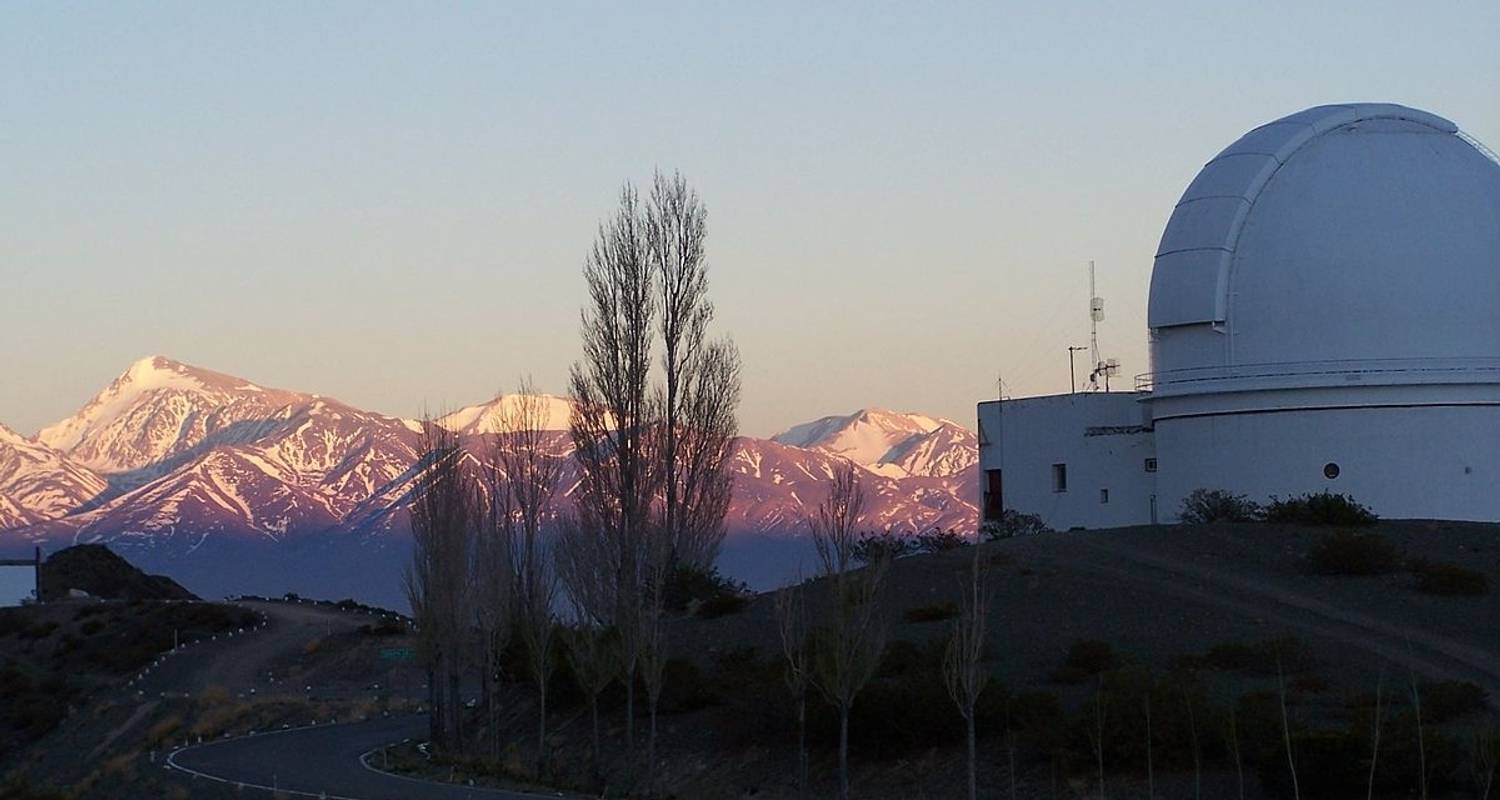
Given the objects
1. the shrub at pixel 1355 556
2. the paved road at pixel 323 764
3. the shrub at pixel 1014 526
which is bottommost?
the paved road at pixel 323 764

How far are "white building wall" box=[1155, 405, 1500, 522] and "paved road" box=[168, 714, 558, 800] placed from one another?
17.2 metres

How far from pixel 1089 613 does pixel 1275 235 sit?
1356 cm

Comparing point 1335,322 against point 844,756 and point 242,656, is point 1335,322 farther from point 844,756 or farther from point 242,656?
point 242,656

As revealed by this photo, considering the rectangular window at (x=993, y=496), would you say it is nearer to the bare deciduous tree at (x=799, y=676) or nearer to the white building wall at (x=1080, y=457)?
the white building wall at (x=1080, y=457)

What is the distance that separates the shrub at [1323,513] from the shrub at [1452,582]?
5.16 metres

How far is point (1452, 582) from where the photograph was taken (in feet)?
97.3

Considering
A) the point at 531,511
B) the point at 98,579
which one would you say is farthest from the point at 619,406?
the point at 98,579

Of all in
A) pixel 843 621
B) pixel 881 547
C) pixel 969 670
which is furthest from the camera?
pixel 881 547

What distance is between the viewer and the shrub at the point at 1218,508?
38.2 meters

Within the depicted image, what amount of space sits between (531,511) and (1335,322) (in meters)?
16.1

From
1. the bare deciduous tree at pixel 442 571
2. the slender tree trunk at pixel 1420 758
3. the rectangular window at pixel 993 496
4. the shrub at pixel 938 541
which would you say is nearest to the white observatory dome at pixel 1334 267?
the rectangular window at pixel 993 496

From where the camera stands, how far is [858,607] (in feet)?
76.0

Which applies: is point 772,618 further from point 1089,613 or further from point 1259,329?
point 1259,329

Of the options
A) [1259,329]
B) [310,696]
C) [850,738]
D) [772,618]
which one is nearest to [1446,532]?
[1259,329]
